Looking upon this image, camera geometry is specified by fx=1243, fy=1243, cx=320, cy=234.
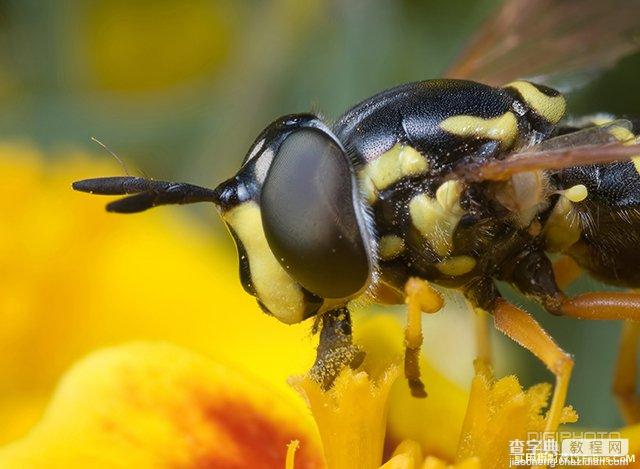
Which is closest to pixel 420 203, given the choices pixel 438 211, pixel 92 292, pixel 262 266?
pixel 438 211

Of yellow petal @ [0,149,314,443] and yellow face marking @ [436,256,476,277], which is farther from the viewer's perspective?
yellow petal @ [0,149,314,443]

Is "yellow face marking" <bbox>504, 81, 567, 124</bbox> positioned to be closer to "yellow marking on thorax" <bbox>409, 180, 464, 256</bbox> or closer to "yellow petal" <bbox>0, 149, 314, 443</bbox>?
"yellow marking on thorax" <bbox>409, 180, 464, 256</bbox>

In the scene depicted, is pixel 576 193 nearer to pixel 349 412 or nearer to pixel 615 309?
pixel 615 309

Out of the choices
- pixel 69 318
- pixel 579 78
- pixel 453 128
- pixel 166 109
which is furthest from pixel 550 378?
pixel 166 109

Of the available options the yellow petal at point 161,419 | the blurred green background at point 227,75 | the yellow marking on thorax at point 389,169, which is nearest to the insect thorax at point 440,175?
the yellow marking on thorax at point 389,169

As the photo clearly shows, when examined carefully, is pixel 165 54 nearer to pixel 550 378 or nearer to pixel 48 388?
pixel 48 388

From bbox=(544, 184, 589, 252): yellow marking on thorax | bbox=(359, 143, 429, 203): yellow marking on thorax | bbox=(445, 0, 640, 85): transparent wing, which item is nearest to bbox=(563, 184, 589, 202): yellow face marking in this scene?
bbox=(544, 184, 589, 252): yellow marking on thorax

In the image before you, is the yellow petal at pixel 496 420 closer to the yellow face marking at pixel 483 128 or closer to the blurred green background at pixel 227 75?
the yellow face marking at pixel 483 128
